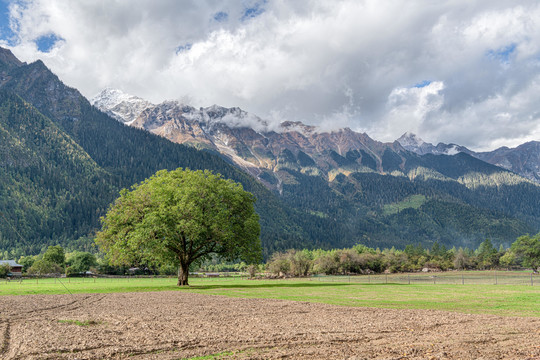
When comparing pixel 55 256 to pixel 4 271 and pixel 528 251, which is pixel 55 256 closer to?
pixel 4 271

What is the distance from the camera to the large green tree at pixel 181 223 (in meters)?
54.2

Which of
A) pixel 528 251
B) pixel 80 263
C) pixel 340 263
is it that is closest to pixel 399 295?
pixel 340 263

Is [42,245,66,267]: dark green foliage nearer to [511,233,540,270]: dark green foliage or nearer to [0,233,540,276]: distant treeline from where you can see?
[0,233,540,276]: distant treeline

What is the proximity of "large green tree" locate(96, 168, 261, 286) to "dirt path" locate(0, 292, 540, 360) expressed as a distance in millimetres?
27098

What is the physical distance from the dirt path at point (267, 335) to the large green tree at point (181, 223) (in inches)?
1067

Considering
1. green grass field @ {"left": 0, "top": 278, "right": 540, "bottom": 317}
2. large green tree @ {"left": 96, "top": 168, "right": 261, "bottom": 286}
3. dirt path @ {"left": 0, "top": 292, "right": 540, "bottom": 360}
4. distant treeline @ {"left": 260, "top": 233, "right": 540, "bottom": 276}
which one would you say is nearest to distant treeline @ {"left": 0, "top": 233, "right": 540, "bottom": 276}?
distant treeline @ {"left": 260, "top": 233, "right": 540, "bottom": 276}

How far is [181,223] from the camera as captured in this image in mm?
53375

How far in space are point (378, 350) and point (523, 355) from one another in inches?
190

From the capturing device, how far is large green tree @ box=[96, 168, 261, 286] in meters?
54.2

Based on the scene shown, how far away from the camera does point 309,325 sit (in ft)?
68.8

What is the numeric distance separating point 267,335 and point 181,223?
1469 inches

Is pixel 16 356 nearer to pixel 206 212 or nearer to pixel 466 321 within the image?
pixel 466 321

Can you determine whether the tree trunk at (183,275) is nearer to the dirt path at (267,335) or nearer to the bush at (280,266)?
the dirt path at (267,335)

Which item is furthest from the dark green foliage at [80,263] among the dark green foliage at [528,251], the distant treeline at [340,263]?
the dark green foliage at [528,251]
